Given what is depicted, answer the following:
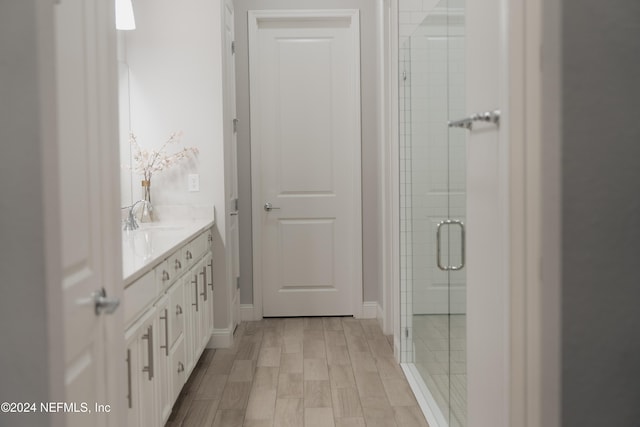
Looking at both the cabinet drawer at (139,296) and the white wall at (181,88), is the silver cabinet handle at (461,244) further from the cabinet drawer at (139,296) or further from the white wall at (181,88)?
the white wall at (181,88)

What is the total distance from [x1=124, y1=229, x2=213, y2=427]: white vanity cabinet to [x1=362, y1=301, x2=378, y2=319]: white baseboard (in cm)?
164

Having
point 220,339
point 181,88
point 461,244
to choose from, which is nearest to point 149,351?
point 461,244

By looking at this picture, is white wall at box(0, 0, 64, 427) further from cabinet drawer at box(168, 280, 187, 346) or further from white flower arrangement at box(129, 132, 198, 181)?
white flower arrangement at box(129, 132, 198, 181)

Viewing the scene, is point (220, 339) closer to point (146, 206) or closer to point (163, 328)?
point (146, 206)

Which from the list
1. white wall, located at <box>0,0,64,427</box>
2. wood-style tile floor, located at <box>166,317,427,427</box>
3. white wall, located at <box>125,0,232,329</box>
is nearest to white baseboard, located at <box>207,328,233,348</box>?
wood-style tile floor, located at <box>166,317,427,427</box>

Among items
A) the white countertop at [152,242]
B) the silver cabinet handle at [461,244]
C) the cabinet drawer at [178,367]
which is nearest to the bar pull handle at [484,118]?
the silver cabinet handle at [461,244]

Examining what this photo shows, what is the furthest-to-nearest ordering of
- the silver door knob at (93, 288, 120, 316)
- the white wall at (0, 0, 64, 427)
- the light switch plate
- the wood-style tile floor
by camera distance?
the light switch plate, the wood-style tile floor, the silver door knob at (93, 288, 120, 316), the white wall at (0, 0, 64, 427)

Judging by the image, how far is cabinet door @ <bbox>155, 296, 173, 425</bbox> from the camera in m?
2.60

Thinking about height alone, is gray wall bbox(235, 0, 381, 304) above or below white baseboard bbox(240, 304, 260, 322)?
above

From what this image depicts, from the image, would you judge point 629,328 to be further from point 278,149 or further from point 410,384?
point 278,149

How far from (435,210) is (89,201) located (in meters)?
1.81

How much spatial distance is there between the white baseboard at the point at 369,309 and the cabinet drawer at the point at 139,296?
272 centimetres

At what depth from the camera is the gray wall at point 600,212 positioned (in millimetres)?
1266

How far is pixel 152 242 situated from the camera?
2990 mm
